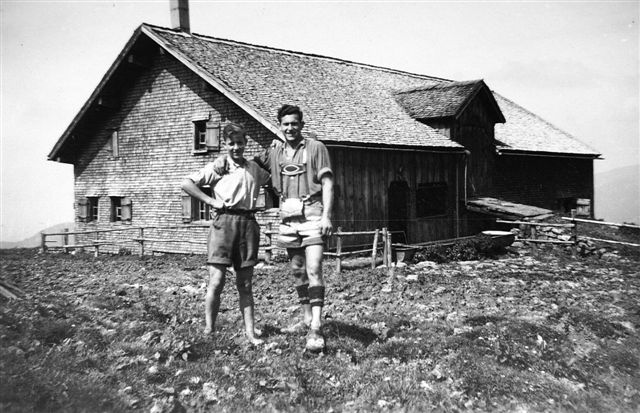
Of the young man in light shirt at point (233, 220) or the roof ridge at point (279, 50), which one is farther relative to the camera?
the roof ridge at point (279, 50)

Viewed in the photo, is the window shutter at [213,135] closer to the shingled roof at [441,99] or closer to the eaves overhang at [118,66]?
the eaves overhang at [118,66]

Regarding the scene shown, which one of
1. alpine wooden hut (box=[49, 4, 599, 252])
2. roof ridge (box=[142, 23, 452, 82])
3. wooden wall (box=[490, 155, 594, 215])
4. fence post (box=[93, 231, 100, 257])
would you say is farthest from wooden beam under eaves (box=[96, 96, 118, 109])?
wooden wall (box=[490, 155, 594, 215])

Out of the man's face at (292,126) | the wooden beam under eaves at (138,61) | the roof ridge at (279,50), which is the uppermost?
the roof ridge at (279,50)

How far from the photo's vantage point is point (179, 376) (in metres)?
4.70

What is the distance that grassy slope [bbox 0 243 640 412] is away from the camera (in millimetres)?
4402

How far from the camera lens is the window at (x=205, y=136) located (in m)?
16.8

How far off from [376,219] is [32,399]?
44.0 ft

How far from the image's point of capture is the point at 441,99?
20.2 m

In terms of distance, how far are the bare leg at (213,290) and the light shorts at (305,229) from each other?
27.0 inches

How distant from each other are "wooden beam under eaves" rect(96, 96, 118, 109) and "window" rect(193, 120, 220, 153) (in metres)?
3.69

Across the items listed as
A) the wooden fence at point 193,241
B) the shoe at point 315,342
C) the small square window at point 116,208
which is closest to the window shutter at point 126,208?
the wooden fence at point 193,241

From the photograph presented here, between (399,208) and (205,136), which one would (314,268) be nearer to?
(205,136)

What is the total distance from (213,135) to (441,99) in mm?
8518

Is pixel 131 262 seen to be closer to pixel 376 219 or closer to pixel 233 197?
pixel 376 219
